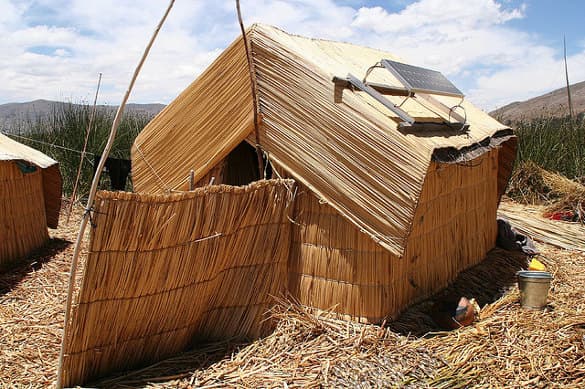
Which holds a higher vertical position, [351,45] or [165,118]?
[351,45]

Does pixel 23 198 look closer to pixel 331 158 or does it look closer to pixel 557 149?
pixel 331 158

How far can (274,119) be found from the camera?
160 inches

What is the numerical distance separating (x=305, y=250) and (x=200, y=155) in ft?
3.54

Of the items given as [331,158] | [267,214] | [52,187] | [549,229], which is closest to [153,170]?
[267,214]

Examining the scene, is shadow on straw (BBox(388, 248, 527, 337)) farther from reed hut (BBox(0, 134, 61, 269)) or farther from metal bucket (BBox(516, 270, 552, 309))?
reed hut (BBox(0, 134, 61, 269))

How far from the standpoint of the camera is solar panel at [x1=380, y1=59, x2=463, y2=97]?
449cm

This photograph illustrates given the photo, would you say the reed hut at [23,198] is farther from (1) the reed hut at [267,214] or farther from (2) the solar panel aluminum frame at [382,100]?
(2) the solar panel aluminum frame at [382,100]

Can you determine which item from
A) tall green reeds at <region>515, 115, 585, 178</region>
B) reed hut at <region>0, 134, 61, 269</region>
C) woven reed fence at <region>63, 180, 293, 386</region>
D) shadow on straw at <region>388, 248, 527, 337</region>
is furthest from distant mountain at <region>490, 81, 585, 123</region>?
woven reed fence at <region>63, 180, 293, 386</region>

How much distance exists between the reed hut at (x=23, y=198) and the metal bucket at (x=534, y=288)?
4.47m

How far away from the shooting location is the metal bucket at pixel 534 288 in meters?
4.49

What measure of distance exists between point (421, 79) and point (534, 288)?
72.9 inches

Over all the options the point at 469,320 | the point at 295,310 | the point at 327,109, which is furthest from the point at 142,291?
the point at 469,320

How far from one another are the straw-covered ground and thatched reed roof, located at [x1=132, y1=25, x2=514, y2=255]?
64 cm

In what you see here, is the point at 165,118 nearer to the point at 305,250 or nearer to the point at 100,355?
the point at 305,250
